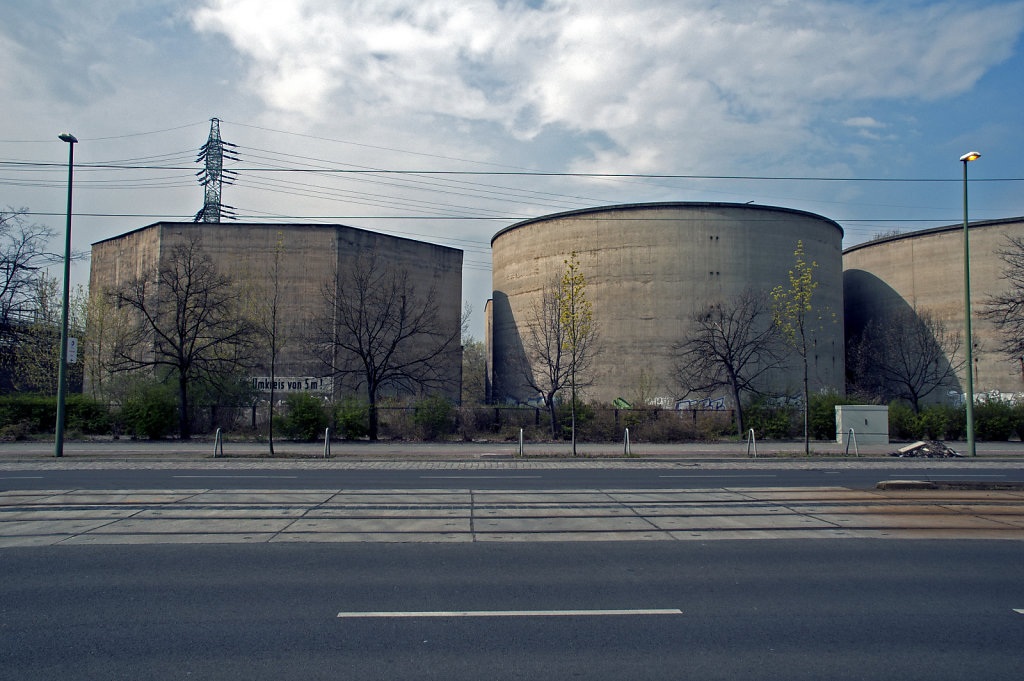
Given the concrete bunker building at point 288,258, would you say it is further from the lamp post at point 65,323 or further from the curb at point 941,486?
the curb at point 941,486

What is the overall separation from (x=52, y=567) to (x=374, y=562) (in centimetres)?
354

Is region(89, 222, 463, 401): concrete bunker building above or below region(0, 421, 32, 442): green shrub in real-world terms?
above

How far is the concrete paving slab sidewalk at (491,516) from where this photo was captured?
918 cm

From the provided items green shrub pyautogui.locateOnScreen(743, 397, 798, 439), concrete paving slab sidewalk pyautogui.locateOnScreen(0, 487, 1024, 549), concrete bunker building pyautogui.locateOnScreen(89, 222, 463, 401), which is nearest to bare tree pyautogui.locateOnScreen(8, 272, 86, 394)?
concrete bunker building pyautogui.locateOnScreen(89, 222, 463, 401)

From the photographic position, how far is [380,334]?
4316 cm

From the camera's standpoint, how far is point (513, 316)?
52.5 metres

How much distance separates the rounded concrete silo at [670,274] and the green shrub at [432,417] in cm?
1542

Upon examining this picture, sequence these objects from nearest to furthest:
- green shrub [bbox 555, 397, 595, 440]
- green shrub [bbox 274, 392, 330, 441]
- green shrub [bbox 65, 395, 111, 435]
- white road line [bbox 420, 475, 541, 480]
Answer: white road line [bbox 420, 475, 541, 480]
green shrub [bbox 274, 392, 330, 441]
green shrub [bbox 65, 395, 111, 435]
green shrub [bbox 555, 397, 595, 440]

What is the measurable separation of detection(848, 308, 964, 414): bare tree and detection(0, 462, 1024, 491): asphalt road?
94.5 feet

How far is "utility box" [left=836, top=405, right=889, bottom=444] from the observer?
2700 cm

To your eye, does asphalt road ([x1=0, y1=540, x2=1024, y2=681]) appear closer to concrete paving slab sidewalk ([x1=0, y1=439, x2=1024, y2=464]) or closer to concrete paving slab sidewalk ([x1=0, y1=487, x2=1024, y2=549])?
concrete paving slab sidewalk ([x1=0, y1=487, x2=1024, y2=549])

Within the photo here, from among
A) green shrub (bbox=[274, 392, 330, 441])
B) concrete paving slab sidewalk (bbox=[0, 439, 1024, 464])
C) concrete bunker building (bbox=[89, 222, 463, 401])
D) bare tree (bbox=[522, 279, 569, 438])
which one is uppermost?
concrete bunker building (bbox=[89, 222, 463, 401])

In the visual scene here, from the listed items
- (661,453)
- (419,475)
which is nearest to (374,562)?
(419,475)

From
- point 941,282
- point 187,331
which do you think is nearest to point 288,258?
→ point 187,331
